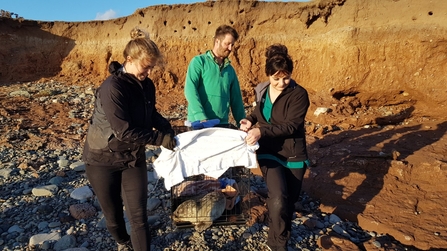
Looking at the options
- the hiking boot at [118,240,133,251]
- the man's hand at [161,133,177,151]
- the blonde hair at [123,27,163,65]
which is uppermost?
the blonde hair at [123,27,163,65]

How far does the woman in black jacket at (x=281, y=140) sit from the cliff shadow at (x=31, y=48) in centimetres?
1708

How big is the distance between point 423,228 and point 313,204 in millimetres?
1517

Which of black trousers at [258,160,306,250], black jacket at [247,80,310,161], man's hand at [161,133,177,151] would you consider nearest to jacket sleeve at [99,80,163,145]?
man's hand at [161,133,177,151]

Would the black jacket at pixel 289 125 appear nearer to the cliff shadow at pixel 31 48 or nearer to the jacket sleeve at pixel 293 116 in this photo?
the jacket sleeve at pixel 293 116

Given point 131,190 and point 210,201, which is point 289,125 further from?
point 131,190

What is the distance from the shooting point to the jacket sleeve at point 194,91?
3713mm

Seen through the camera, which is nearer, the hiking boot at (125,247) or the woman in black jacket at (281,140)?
the woman in black jacket at (281,140)

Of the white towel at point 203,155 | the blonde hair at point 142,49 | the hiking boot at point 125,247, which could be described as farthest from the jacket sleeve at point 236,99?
the hiking boot at point 125,247

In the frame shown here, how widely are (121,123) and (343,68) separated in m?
9.91

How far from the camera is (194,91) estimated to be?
380 cm

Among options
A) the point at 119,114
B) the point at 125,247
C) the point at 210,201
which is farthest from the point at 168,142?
the point at 125,247

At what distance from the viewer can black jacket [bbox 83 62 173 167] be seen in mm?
2633

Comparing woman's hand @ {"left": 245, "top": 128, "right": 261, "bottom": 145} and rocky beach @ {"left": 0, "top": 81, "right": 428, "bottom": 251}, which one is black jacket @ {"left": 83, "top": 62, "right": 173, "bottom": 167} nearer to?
woman's hand @ {"left": 245, "top": 128, "right": 261, "bottom": 145}

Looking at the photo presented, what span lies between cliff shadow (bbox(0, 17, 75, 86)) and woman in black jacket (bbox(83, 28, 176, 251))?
1654 cm
